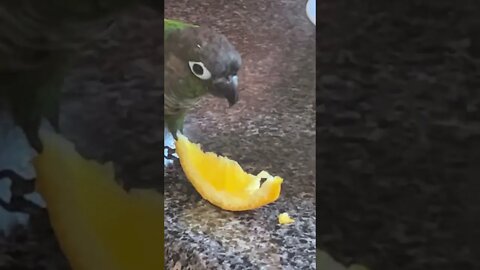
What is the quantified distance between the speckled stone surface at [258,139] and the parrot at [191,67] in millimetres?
18

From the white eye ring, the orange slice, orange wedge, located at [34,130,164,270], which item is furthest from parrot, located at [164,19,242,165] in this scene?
the orange slice

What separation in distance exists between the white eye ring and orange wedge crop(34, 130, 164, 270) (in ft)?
0.85

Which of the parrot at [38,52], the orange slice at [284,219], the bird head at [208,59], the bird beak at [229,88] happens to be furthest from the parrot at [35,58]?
the orange slice at [284,219]

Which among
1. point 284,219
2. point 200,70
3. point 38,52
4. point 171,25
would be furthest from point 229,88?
point 38,52

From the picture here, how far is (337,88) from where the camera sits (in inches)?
47.4

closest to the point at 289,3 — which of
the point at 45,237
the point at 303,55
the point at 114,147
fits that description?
the point at 303,55

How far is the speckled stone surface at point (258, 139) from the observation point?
1.21 metres

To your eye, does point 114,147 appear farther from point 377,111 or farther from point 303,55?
point 377,111

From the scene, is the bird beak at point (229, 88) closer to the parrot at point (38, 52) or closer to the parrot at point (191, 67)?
the parrot at point (191, 67)

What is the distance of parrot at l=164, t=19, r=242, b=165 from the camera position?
1.23 metres

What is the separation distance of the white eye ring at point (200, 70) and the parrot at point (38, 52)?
15 centimetres

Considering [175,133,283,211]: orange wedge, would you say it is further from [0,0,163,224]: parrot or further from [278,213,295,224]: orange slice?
[0,0,163,224]: parrot

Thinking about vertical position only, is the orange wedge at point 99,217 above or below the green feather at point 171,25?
below

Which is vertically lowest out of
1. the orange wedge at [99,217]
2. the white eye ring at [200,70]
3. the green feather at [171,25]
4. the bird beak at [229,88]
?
the orange wedge at [99,217]
